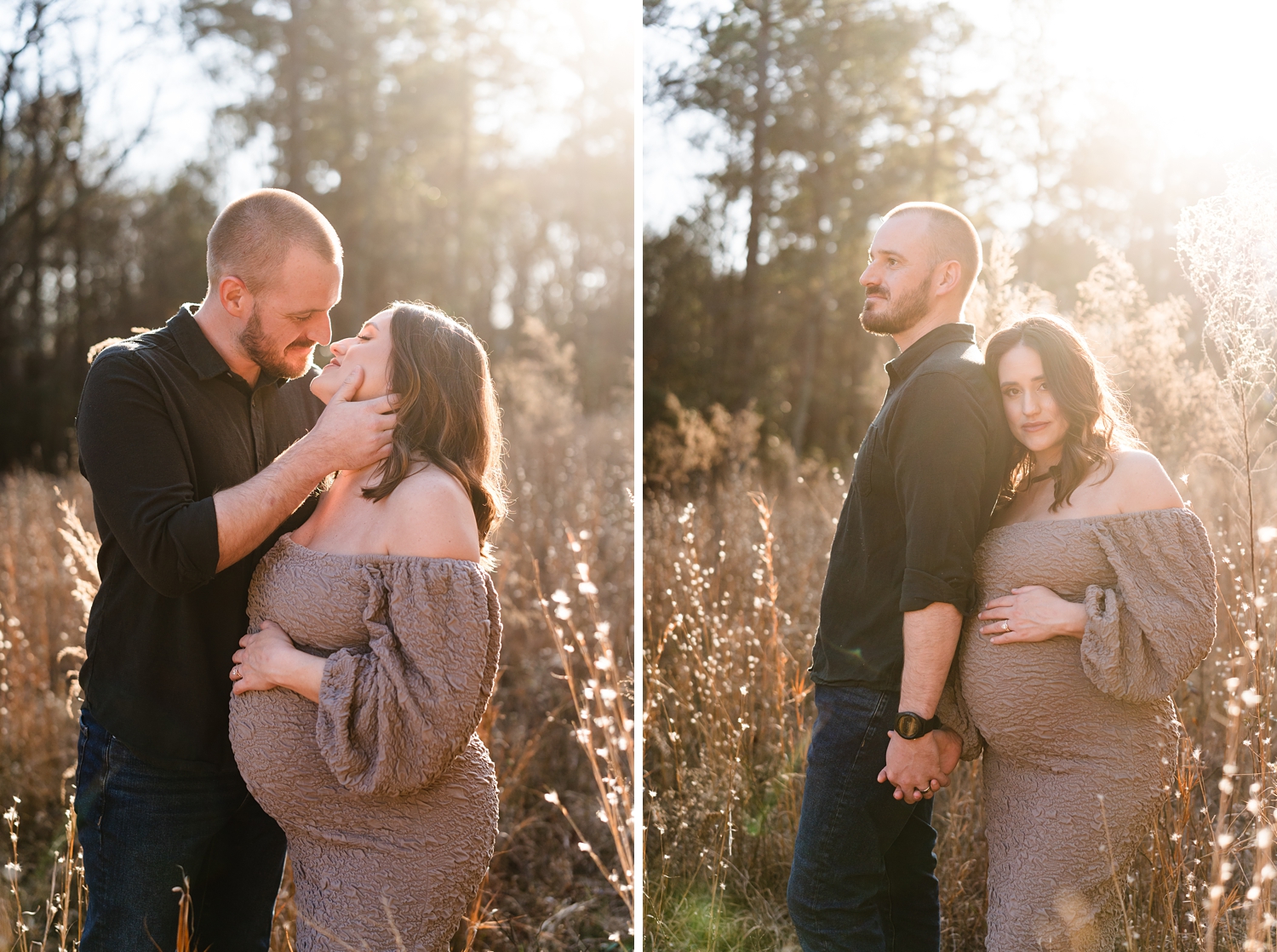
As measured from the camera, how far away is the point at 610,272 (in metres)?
20.5

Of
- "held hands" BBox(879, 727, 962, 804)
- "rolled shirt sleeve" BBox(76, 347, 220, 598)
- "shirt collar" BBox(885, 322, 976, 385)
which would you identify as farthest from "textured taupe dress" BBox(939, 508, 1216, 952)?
"rolled shirt sleeve" BBox(76, 347, 220, 598)

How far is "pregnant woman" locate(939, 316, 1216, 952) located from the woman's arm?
1468 millimetres

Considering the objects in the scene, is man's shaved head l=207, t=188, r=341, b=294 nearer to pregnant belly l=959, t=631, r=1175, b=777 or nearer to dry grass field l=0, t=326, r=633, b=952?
dry grass field l=0, t=326, r=633, b=952

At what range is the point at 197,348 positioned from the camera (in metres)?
2.13

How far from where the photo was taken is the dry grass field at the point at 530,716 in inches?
106

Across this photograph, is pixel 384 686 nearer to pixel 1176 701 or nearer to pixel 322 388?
pixel 322 388

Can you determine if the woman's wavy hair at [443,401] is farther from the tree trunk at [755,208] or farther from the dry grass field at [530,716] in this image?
the tree trunk at [755,208]

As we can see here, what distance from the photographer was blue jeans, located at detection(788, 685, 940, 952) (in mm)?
2102

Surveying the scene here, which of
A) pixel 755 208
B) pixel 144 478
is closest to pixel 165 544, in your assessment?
pixel 144 478

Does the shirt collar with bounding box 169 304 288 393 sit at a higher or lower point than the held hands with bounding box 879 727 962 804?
higher

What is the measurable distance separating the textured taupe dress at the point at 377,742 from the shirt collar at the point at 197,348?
56cm

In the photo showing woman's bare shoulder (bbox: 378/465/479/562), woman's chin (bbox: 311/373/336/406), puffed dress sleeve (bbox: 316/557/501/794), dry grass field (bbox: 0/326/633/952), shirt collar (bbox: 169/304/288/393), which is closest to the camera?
puffed dress sleeve (bbox: 316/557/501/794)

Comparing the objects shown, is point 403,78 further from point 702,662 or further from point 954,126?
point 702,662

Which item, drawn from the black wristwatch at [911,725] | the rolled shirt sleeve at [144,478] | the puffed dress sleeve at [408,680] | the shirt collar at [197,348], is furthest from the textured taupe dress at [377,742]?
the black wristwatch at [911,725]
